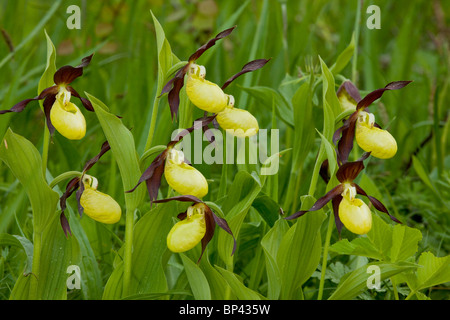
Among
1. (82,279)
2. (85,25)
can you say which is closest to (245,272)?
(82,279)

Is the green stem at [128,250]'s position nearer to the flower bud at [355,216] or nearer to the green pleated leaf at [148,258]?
the green pleated leaf at [148,258]

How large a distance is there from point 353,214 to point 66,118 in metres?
0.48

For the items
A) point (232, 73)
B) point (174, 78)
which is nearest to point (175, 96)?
point (174, 78)

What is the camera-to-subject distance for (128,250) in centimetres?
96

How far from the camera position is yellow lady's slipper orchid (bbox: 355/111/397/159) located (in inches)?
36.1

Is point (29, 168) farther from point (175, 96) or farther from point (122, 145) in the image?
point (175, 96)

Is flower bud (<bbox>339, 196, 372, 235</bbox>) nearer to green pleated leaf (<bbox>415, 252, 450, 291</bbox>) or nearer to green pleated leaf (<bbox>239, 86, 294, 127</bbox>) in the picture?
green pleated leaf (<bbox>415, 252, 450, 291</bbox>)

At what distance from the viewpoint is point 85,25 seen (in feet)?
7.26

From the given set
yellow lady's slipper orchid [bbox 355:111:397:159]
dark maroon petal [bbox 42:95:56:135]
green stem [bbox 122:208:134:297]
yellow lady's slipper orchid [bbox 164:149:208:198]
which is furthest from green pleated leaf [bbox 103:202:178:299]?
yellow lady's slipper orchid [bbox 355:111:397:159]

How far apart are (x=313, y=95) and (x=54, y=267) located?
2.20 feet

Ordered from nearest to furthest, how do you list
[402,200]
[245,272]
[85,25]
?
1. [245,272]
2. [402,200]
3. [85,25]
